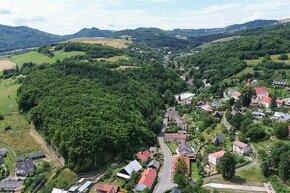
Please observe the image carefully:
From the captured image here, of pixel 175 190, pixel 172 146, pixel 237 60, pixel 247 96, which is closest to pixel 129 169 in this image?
pixel 175 190

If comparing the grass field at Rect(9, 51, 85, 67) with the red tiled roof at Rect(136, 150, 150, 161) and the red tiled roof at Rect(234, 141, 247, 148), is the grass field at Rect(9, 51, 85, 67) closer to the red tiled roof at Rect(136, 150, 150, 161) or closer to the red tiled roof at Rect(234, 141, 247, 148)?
the red tiled roof at Rect(136, 150, 150, 161)

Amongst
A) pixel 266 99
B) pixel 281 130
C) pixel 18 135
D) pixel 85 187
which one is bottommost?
pixel 85 187

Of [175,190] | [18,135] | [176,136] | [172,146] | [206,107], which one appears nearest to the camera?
[175,190]

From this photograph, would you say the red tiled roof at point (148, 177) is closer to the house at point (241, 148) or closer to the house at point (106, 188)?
the house at point (106, 188)

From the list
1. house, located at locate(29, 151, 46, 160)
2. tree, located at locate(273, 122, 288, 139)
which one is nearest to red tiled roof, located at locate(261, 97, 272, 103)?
tree, located at locate(273, 122, 288, 139)

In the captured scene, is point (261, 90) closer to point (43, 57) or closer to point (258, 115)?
point (258, 115)

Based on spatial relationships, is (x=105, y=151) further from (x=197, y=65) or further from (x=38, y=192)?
(x=197, y=65)
